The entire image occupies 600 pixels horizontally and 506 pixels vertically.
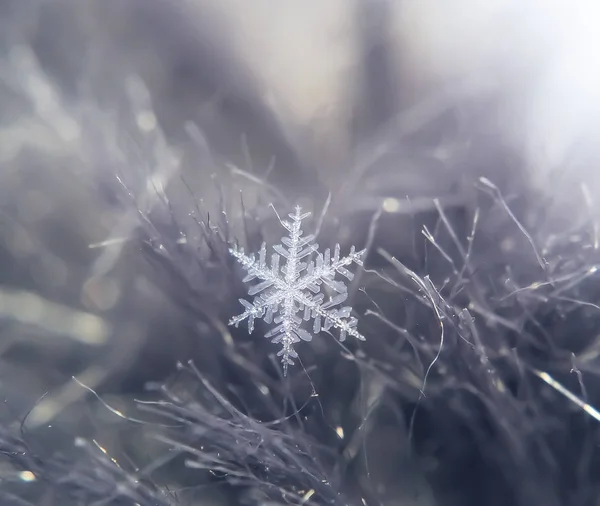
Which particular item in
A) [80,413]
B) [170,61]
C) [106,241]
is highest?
[170,61]

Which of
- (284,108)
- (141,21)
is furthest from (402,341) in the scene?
(141,21)

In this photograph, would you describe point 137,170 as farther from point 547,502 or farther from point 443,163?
point 547,502

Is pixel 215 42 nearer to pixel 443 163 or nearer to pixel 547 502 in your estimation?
pixel 443 163

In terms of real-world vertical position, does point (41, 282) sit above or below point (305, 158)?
below
